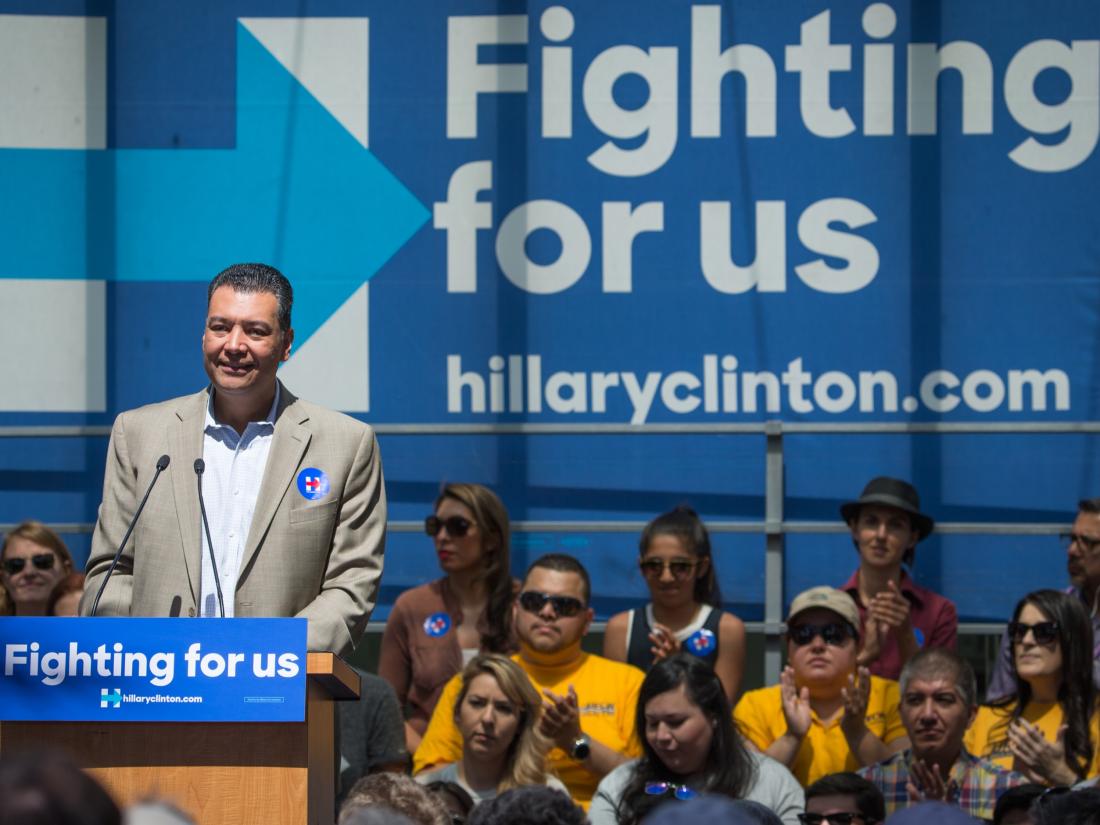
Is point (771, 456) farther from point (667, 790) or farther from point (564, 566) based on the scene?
point (667, 790)

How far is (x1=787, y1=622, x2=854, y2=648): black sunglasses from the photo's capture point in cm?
610

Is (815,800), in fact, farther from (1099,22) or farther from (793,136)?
(1099,22)

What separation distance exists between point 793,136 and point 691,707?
3.30 m

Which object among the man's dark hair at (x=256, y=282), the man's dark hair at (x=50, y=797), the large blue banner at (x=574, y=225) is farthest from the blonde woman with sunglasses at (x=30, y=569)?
the man's dark hair at (x=50, y=797)

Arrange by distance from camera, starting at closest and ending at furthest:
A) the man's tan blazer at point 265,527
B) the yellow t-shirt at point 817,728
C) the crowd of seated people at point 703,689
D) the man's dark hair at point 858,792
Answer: the man's tan blazer at point 265,527, the man's dark hair at point 858,792, the crowd of seated people at point 703,689, the yellow t-shirt at point 817,728

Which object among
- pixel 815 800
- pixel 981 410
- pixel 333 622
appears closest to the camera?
pixel 333 622

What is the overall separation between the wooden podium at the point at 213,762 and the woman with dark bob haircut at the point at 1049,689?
2.98 metres

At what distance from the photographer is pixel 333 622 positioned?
3730mm

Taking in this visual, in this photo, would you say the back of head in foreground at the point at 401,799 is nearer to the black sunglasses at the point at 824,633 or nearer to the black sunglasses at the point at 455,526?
the black sunglasses at the point at 824,633

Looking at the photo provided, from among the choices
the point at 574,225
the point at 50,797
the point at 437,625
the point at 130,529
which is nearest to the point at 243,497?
the point at 130,529

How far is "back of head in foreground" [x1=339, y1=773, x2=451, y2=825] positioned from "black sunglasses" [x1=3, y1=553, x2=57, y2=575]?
9.78 feet

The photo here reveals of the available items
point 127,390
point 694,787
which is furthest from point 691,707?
point 127,390

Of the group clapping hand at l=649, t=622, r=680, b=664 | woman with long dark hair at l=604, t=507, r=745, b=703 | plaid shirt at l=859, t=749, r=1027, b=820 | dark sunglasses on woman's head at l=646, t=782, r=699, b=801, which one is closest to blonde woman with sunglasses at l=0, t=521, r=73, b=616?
woman with long dark hair at l=604, t=507, r=745, b=703

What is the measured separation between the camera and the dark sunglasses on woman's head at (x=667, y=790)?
5.19 metres
